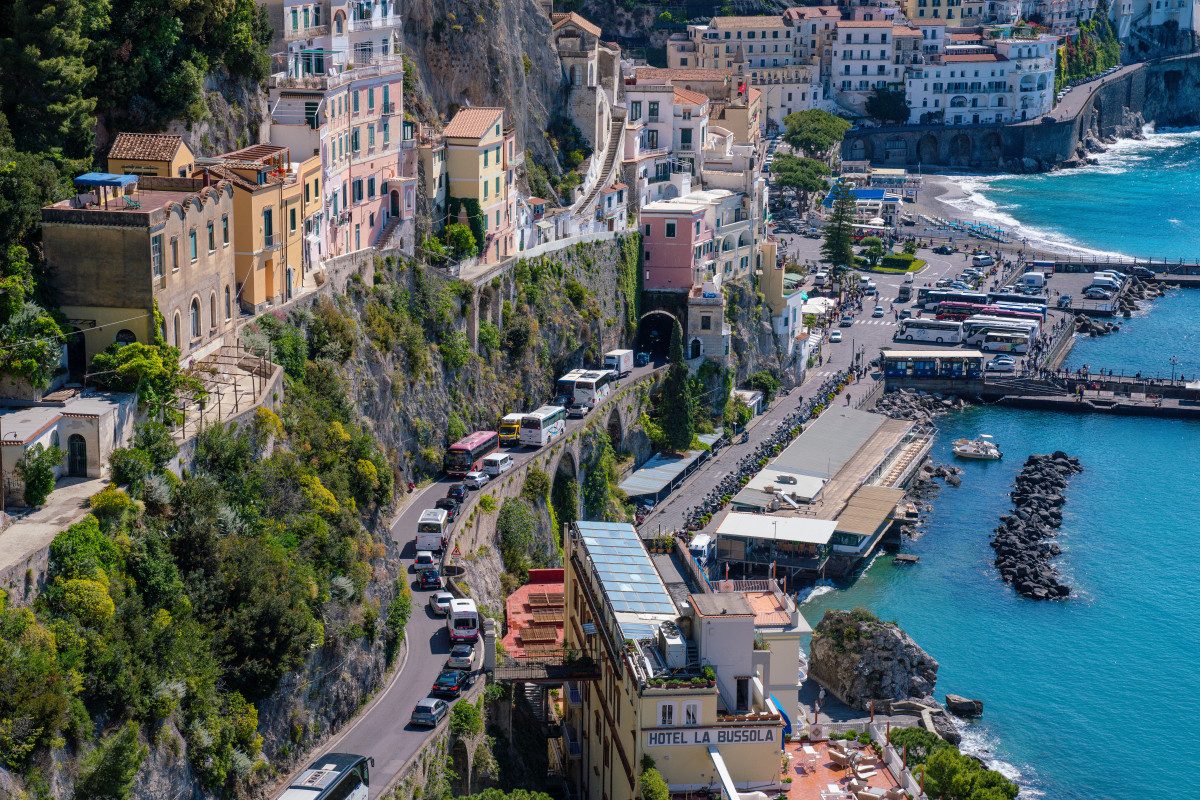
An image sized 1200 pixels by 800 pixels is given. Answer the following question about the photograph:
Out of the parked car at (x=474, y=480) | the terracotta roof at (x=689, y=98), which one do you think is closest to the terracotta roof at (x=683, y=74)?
the terracotta roof at (x=689, y=98)

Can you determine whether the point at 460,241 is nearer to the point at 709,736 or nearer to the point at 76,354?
the point at 76,354

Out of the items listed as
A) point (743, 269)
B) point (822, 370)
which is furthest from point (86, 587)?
point (822, 370)

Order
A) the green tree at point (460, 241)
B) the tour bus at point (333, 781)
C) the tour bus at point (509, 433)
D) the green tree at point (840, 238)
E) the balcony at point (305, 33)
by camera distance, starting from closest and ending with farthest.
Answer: the tour bus at point (333, 781) < the balcony at point (305, 33) < the tour bus at point (509, 433) < the green tree at point (460, 241) < the green tree at point (840, 238)

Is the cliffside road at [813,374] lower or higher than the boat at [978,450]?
higher

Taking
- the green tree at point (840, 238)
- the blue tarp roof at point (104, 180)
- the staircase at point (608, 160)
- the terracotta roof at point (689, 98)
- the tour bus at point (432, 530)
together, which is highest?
the terracotta roof at point (689, 98)

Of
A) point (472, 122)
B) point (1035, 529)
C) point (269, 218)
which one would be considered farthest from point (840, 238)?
point (269, 218)

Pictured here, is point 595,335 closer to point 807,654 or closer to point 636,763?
point 807,654

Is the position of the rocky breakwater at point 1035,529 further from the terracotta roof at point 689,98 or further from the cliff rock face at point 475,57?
the cliff rock face at point 475,57

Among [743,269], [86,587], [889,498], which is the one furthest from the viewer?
[743,269]
